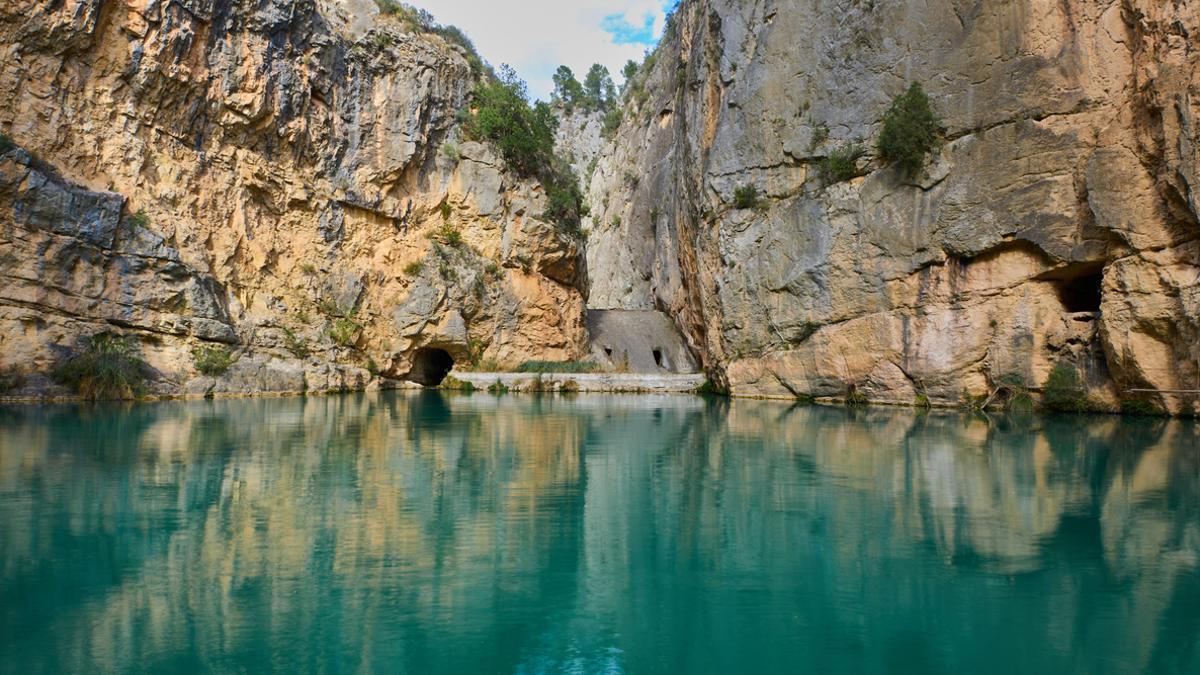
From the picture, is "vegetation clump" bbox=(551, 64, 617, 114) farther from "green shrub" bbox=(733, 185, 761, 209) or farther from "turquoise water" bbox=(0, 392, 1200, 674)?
"turquoise water" bbox=(0, 392, 1200, 674)

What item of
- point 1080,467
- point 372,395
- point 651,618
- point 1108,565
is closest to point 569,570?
point 651,618

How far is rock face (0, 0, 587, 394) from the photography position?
24.9 meters

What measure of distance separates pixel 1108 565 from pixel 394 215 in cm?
3460

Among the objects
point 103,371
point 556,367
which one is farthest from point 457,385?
point 103,371

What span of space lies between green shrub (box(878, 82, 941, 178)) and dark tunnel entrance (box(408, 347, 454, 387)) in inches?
875

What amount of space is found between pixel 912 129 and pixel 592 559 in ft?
73.1

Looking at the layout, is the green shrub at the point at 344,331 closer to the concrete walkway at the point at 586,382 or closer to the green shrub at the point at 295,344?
the green shrub at the point at 295,344

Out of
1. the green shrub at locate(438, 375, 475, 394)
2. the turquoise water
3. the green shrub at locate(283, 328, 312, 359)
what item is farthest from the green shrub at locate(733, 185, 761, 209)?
the green shrub at locate(283, 328, 312, 359)

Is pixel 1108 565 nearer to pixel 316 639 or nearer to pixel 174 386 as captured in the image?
pixel 316 639

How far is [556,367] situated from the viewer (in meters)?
36.4

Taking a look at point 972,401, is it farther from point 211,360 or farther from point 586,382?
point 211,360

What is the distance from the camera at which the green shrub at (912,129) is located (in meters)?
24.3

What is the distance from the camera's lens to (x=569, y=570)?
638 centimetres

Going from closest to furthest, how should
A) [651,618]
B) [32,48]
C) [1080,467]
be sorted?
[651,618] < [1080,467] < [32,48]
